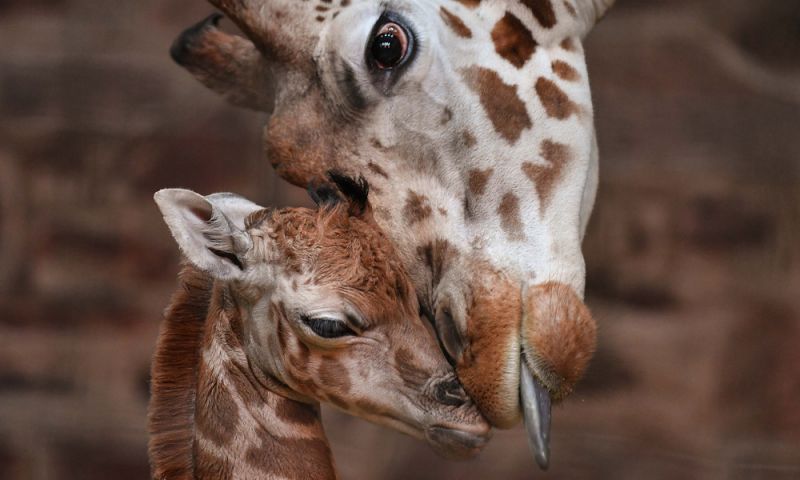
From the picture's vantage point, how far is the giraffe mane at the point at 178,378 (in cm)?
164

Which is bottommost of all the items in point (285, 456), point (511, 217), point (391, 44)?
point (285, 456)

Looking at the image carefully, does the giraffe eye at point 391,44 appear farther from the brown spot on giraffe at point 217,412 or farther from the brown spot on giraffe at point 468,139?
the brown spot on giraffe at point 217,412

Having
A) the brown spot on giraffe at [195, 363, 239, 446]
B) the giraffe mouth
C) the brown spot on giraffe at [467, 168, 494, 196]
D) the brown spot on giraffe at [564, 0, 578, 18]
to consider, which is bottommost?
the brown spot on giraffe at [195, 363, 239, 446]

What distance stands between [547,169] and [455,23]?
0.26 meters

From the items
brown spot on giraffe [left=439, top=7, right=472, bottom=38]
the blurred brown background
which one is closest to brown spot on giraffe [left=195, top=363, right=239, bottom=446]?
brown spot on giraffe [left=439, top=7, right=472, bottom=38]

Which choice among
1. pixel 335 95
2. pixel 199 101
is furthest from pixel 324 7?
pixel 199 101

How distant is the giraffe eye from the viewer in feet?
4.94

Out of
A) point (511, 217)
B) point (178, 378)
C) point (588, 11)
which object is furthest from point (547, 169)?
point (178, 378)

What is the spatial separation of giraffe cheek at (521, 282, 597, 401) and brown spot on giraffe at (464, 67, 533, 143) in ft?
0.78

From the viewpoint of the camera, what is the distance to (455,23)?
154cm

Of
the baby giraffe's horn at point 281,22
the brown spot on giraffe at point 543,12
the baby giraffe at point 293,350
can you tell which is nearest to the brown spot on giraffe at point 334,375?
the baby giraffe at point 293,350

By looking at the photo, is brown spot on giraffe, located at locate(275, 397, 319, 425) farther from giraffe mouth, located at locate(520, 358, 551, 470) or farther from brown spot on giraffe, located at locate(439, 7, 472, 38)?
brown spot on giraffe, located at locate(439, 7, 472, 38)

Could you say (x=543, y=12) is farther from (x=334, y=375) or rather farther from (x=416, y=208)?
(x=334, y=375)

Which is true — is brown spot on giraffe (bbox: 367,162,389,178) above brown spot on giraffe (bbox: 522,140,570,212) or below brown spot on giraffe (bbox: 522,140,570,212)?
above
